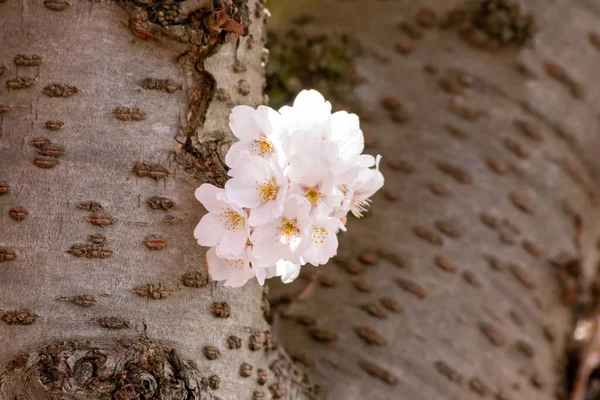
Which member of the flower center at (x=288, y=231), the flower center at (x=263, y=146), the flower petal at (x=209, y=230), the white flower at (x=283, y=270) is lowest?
the white flower at (x=283, y=270)

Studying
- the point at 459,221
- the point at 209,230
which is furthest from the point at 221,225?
the point at 459,221

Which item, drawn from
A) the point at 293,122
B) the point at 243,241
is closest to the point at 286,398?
the point at 243,241

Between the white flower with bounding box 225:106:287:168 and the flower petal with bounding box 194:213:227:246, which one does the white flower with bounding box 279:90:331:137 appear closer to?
the white flower with bounding box 225:106:287:168

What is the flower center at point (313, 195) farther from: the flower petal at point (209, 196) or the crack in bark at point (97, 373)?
the crack in bark at point (97, 373)

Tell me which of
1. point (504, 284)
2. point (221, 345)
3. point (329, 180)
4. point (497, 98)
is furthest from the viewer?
point (497, 98)

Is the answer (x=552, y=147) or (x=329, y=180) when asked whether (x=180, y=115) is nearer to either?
(x=329, y=180)

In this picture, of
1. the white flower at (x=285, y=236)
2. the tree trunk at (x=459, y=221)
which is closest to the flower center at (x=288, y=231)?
the white flower at (x=285, y=236)
